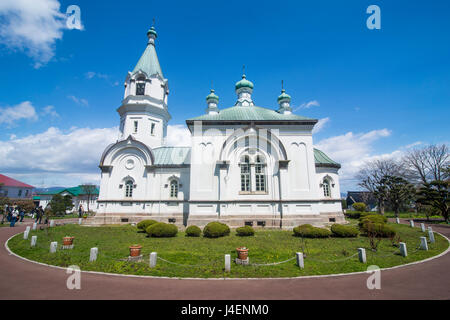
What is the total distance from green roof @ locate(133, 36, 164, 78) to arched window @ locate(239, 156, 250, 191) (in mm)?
17552

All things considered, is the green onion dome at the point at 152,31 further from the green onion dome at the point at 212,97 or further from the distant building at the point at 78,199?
the distant building at the point at 78,199

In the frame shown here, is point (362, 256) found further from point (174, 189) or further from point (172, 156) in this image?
point (172, 156)

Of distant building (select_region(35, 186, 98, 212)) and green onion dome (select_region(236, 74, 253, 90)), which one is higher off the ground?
green onion dome (select_region(236, 74, 253, 90))

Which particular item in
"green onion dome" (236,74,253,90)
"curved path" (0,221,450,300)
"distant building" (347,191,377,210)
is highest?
"green onion dome" (236,74,253,90)

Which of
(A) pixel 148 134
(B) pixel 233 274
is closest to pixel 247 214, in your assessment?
(B) pixel 233 274

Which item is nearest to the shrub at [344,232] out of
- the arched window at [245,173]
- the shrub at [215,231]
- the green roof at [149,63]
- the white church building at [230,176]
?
the white church building at [230,176]

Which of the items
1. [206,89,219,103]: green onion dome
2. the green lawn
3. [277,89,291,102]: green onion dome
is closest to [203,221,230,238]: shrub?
the green lawn

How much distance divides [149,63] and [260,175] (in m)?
21.4

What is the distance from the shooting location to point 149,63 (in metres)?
27.6

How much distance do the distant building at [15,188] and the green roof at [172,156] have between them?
55.7 m

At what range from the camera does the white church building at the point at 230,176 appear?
62.7 ft

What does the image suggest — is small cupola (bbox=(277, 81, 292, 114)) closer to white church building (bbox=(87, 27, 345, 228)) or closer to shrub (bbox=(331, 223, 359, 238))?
white church building (bbox=(87, 27, 345, 228))

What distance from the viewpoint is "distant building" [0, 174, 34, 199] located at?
5379cm
